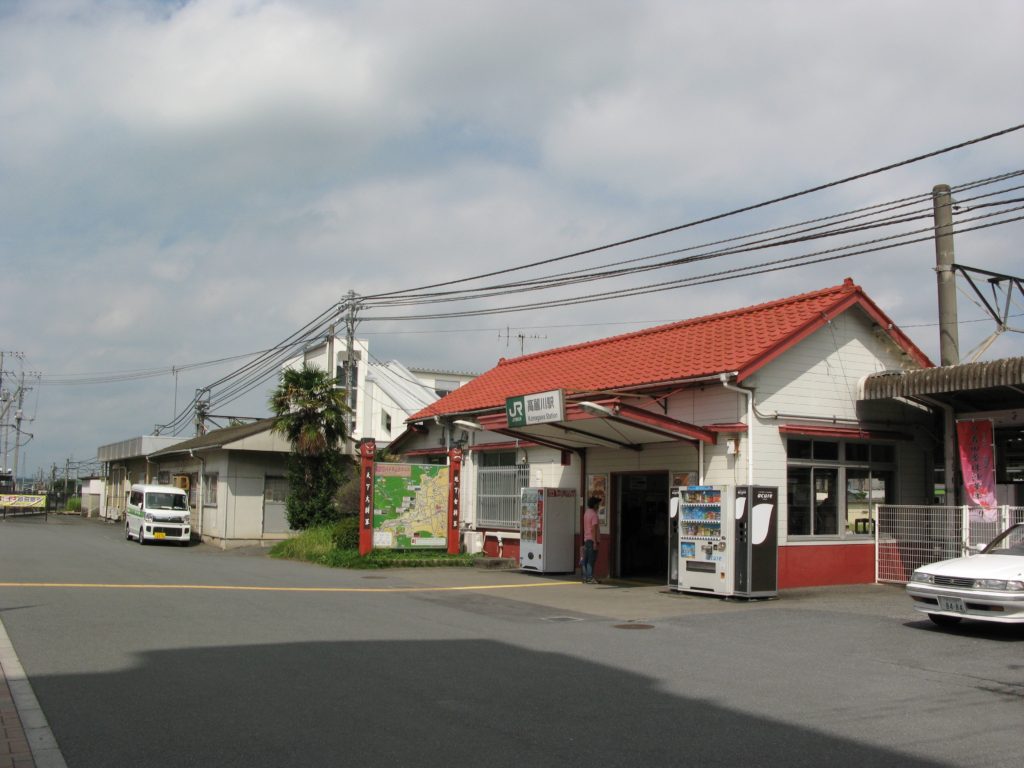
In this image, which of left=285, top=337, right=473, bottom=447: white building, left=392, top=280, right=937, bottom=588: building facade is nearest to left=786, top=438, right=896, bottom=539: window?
left=392, top=280, right=937, bottom=588: building facade

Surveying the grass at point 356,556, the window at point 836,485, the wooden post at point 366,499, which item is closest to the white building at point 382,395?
the grass at point 356,556

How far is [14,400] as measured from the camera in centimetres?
7050

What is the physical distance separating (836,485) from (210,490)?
80.4 ft

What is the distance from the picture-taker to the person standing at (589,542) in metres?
18.7

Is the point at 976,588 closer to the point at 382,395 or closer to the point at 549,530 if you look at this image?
the point at 549,530

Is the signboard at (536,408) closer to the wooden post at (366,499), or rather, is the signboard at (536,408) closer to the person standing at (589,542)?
the person standing at (589,542)

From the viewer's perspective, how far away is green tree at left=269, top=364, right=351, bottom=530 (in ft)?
92.1

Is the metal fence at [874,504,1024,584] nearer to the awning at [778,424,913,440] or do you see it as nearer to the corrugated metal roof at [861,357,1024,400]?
the awning at [778,424,913,440]

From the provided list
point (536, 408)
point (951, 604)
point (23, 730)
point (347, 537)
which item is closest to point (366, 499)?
point (347, 537)

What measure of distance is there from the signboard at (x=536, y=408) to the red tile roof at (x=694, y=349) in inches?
46.3

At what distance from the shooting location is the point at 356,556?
22.8 metres

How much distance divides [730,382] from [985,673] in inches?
310

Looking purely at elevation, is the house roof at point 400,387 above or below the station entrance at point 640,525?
above

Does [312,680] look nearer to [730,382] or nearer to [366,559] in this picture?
[730,382]
